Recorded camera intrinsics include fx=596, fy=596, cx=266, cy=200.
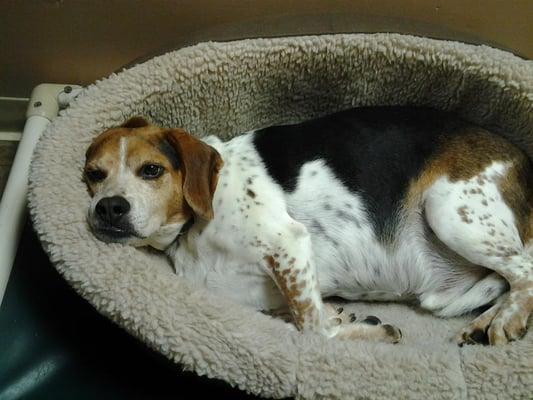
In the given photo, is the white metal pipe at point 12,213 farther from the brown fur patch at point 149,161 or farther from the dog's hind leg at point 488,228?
the dog's hind leg at point 488,228

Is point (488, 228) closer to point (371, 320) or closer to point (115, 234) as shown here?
point (371, 320)

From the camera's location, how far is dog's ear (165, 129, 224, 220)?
2002 millimetres

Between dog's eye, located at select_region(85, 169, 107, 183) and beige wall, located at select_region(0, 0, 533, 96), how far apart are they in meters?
0.77

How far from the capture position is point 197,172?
2.01m

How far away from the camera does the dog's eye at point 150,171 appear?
2008 mm

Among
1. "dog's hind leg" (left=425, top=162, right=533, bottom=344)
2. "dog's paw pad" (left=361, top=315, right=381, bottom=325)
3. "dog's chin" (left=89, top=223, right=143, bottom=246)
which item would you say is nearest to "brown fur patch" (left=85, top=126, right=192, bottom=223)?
"dog's chin" (left=89, top=223, right=143, bottom=246)

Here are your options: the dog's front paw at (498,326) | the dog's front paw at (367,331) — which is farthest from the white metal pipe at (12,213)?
the dog's front paw at (498,326)

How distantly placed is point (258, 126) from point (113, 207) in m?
1.02

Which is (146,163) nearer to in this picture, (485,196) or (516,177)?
(485,196)

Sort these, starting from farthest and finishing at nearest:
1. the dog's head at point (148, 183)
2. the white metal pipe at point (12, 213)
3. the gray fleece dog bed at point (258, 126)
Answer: the white metal pipe at point (12, 213) < the dog's head at point (148, 183) < the gray fleece dog bed at point (258, 126)

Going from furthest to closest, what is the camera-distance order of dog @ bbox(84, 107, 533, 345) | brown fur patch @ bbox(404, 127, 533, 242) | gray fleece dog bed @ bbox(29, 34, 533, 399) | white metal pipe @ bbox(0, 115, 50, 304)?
white metal pipe @ bbox(0, 115, 50, 304) → brown fur patch @ bbox(404, 127, 533, 242) → dog @ bbox(84, 107, 533, 345) → gray fleece dog bed @ bbox(29, 34, 533, 399)

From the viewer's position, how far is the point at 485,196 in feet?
6.91

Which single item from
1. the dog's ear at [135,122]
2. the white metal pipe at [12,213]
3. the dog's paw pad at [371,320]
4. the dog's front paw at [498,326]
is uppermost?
the dog's ear at [135,122]

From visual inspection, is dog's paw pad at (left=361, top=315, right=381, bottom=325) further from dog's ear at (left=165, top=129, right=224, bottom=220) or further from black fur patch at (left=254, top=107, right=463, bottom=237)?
dog's ear at (left=165, top=129, right=224, bottom=220)
